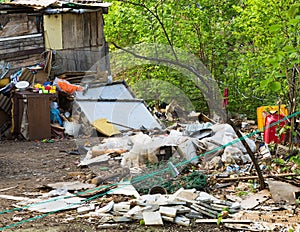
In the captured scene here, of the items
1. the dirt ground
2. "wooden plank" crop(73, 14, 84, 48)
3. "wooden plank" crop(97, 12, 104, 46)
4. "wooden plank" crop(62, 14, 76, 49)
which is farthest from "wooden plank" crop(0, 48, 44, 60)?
the dirt ground

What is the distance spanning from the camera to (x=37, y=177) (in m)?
8.12

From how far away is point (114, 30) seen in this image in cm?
1681

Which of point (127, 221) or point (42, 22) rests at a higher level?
point (42, 22)

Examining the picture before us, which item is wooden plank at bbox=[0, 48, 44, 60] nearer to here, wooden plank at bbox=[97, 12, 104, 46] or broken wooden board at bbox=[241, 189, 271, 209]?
wooden plank at bbox=[97, 12, 104, 46]

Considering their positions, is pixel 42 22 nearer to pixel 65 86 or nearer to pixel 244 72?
pixel 65 86

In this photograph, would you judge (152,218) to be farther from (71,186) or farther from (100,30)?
(100,30)

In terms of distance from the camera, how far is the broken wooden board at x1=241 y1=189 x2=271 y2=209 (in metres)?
6.03

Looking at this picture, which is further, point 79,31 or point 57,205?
point 79,31

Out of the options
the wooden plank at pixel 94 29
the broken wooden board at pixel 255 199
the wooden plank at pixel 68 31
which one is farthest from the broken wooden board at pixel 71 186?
the wooden plank at pixel 94 29

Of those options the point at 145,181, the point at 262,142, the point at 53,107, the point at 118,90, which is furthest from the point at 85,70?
the point at 145,181

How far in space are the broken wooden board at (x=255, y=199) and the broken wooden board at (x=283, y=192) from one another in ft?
0.46

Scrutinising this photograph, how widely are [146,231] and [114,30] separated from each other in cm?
1224

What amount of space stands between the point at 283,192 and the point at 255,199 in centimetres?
35

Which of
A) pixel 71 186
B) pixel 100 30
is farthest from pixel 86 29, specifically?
pixel 71 186
